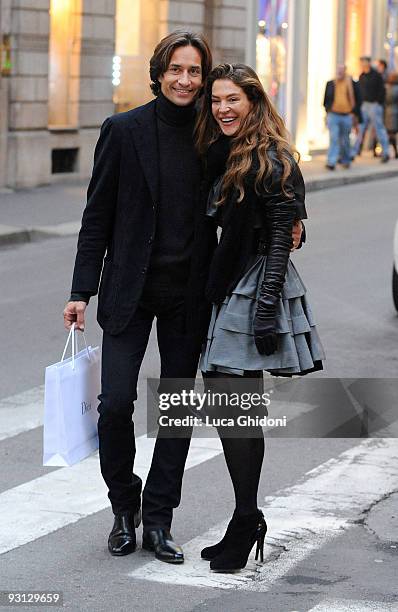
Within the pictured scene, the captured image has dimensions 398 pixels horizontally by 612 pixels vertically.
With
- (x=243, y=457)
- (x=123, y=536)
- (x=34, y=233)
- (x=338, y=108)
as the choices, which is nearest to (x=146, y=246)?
(x=243, y=457)

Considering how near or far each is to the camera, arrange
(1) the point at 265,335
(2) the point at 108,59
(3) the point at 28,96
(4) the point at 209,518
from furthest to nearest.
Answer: (2) the point at 108,59 < (3) the point at 28,96 < (4) the point at 209,518 < (1) the point at 265,335

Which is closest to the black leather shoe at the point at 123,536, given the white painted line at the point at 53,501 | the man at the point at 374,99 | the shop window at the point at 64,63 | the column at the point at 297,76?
the white painted line at the point at 53,501

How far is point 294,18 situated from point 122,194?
75.4 ft

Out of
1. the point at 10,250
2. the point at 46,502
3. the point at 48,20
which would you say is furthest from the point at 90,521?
the point at 48,20

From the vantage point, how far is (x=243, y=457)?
4.87 m

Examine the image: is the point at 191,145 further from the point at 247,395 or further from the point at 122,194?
the point at 247,395

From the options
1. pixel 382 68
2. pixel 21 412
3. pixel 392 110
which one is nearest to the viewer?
pixel 21 412

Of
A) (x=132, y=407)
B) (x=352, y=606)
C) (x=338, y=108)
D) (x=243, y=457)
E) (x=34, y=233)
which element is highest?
(x=338, y=108)

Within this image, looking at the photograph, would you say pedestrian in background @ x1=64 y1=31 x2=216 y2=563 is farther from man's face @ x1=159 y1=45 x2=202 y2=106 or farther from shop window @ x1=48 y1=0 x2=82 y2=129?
shop window @ x1=48 y1=0 x2=82 y2=129

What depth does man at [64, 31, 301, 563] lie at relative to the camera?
4.92 meters

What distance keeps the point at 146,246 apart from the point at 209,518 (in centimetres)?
126

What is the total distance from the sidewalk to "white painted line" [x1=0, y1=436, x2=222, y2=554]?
8391 millimetres

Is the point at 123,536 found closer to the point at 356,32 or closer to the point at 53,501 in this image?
the point at 53,501

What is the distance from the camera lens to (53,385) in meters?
4.89
